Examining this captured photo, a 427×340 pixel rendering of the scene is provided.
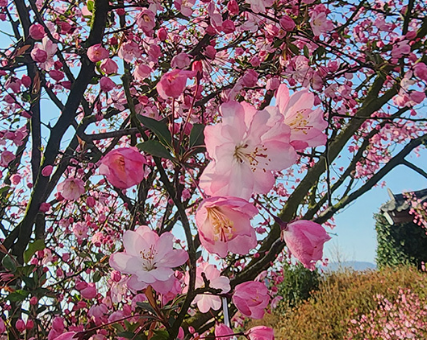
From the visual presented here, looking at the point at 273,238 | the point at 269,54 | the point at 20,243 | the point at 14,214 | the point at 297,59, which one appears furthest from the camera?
the point at 14,214

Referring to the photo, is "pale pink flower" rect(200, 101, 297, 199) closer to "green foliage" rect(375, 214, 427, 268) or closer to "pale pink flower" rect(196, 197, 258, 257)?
"pale pink flower" rect(196, 197, 258, 257)

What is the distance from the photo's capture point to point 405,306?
489 cm

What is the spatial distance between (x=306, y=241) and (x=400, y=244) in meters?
9.37

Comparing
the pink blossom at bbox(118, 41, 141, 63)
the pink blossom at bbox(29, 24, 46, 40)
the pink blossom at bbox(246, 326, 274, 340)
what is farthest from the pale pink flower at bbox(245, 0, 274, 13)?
the pink blossom at bbox(246, 326, 274, 340)

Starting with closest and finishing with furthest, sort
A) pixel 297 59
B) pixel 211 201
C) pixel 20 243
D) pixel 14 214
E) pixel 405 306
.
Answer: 1. pixel 211 201
2. pixel 20 243
3. pixel 297 59
4. pixel 14 214
5. pixel 405 306

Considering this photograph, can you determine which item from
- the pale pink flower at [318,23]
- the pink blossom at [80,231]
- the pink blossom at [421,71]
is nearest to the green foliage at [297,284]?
the pink blossom at [80,231]

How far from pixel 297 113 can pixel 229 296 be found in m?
0.35

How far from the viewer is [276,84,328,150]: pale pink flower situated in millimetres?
560

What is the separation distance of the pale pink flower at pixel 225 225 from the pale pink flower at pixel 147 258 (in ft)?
0.55

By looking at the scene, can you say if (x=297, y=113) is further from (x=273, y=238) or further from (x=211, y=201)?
(x=273, y=238)

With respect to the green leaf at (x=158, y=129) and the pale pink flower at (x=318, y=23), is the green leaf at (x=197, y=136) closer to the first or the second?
the green leaf at (x=158, y=129)

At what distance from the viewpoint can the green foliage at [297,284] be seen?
7.48 metres

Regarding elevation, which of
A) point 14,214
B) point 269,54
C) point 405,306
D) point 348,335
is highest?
→ point 269,54

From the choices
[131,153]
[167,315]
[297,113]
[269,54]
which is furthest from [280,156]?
[269,54]
